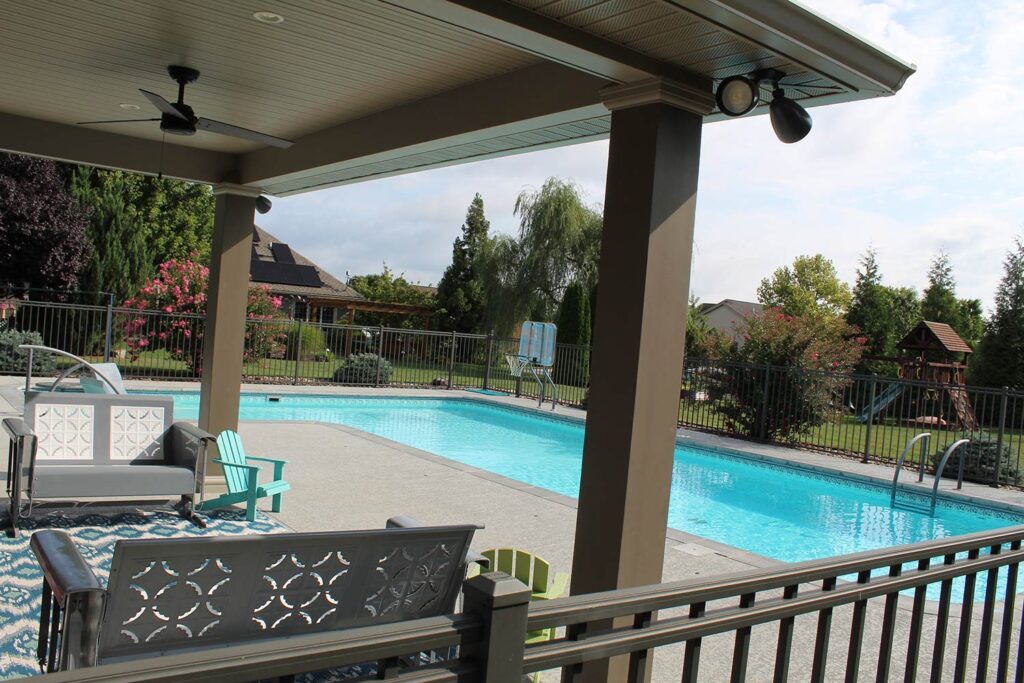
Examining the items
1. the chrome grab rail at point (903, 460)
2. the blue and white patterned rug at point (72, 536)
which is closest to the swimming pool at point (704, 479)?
the chrome grab rail at point (903, 460)

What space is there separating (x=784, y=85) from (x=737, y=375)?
11.2m

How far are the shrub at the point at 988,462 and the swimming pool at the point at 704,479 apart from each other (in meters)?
1.37

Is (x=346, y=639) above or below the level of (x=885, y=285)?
below

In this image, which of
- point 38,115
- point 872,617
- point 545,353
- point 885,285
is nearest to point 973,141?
point 885,285

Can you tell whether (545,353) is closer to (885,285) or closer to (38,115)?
(38,115)

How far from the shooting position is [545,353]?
1734cm

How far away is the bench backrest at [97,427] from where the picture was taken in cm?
595

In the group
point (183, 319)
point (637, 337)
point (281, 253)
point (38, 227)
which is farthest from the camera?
point (281, 253)

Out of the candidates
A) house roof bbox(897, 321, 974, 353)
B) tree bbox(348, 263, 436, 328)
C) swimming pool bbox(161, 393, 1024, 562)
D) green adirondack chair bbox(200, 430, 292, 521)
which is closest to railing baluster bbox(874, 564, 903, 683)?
green adirondack chair bbox(200, 430, 292, 521)

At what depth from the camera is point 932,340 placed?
854 inches

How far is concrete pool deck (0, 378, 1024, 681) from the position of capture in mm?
4359

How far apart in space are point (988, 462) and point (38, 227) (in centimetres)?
1899

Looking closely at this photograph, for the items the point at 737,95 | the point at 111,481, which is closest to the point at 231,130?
the point at 111,481

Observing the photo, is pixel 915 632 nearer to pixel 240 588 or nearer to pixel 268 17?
pixel 240 588
